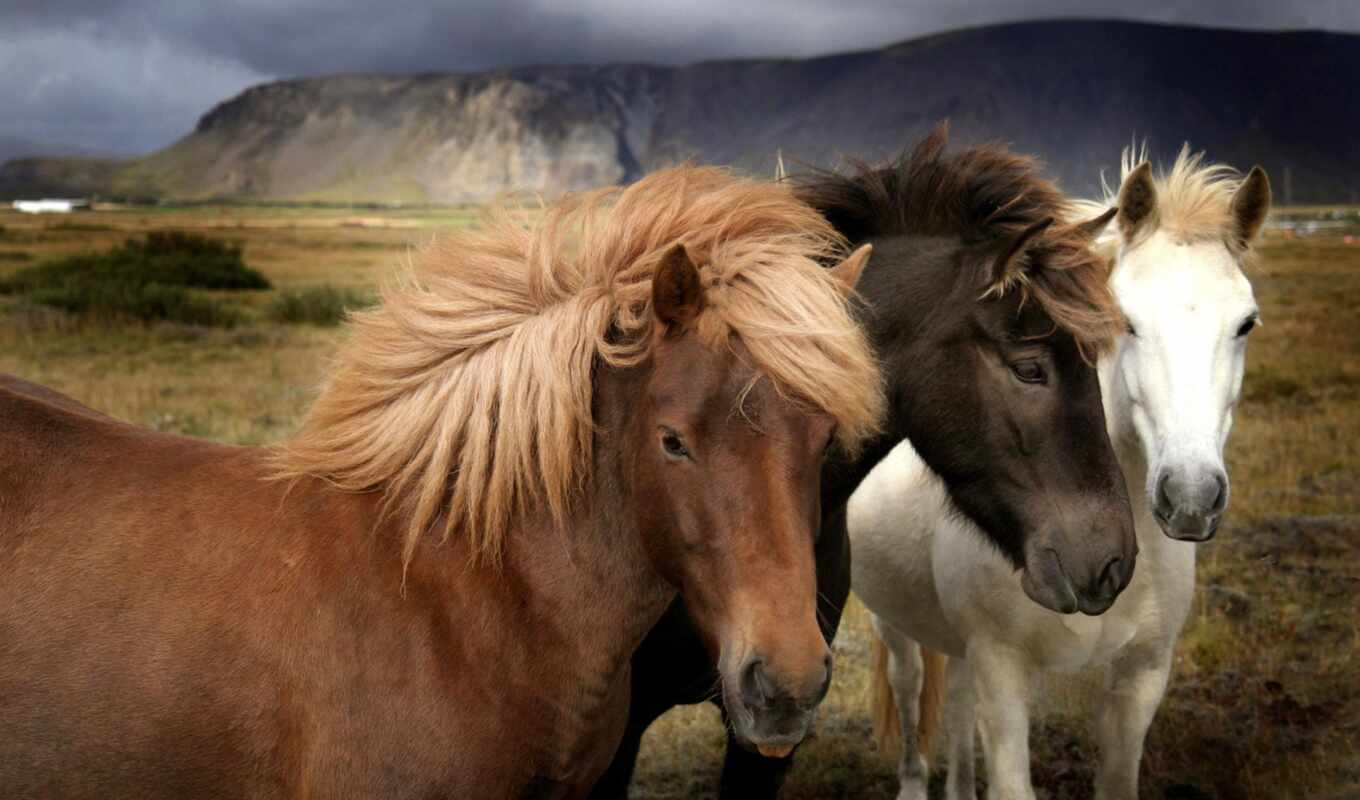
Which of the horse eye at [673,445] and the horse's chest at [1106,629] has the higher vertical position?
the horse eye at [673,445]

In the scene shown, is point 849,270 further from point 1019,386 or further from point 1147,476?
point 1147,476

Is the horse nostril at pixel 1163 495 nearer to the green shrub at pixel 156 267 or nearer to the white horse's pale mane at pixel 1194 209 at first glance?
the white horse's pale mane at pixel 1194 209

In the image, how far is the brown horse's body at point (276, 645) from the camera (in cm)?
236

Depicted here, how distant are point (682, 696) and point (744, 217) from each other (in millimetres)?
1818

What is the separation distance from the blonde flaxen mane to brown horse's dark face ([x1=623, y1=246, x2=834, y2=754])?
73 millimetres

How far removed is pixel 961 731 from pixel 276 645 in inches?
→ 149

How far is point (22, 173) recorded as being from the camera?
192 meters

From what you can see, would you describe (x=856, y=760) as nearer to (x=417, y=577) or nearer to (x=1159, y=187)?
(x=1159, y=187)

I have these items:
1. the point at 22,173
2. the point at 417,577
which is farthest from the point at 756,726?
the point at 22,173

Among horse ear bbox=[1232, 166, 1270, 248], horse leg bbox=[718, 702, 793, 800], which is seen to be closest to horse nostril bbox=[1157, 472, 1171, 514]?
horse ear bbox=[1232, 166, 1270, 248]

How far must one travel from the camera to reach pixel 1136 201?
365 centimetres

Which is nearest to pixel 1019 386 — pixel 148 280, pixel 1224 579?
pixel 1224 579

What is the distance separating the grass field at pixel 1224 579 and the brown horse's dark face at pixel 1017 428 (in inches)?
62.3

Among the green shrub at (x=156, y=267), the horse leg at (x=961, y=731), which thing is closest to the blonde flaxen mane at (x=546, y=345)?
the horse leg at (x=961, y=731)
